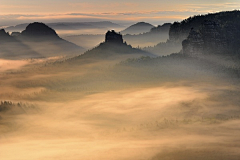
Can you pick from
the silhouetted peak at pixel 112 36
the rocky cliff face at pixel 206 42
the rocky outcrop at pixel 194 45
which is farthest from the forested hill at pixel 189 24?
the silhouetted peak at pixel 112 36

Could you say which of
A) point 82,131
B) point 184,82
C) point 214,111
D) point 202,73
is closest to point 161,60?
point 202,73

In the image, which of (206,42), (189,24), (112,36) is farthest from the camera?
(189,24)

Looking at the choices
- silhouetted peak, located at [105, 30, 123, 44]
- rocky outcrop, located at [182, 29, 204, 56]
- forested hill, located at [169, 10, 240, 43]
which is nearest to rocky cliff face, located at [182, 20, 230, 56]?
rocky outcrop, located at [182, 29, 204, 56]

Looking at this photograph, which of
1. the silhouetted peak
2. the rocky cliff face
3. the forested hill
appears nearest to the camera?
the rocky cliff face

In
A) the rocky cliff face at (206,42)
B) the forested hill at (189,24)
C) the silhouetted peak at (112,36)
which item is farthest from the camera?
the silhouetted peak at (112,36)

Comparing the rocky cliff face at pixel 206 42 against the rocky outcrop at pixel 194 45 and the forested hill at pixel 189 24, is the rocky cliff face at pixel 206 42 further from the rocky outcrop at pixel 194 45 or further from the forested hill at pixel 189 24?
the forested hill at pixel 189 24

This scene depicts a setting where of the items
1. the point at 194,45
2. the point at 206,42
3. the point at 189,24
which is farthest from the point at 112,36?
the point at 206,42

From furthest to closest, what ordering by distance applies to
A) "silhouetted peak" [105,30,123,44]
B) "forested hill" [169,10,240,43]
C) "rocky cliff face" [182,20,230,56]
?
"silhouetted peak" [105,30,123,44] → "forested hill" [169,10,240,43] → "rocky cliff face" [182,20,230,56]

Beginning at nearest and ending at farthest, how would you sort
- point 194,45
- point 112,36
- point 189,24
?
point 194,45 < point 112,36 < point 189,24

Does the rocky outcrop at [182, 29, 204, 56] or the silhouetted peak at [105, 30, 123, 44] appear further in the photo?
the silhouetted peak at [105, 30, 123, 44]

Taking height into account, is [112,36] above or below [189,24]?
below

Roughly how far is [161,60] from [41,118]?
62.0m

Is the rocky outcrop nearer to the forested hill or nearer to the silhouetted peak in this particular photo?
the forested hill

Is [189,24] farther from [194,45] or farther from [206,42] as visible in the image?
[194,45]
